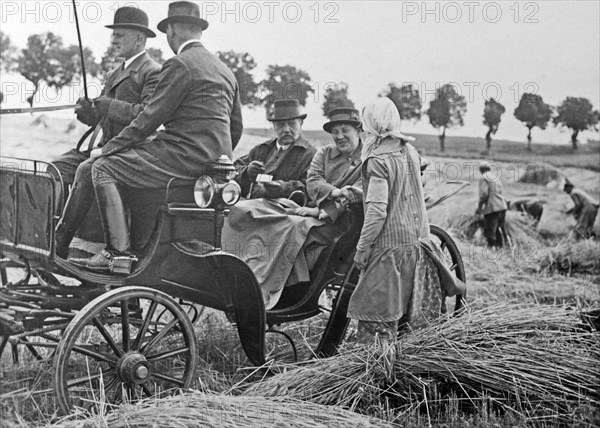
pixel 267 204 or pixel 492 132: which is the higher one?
pixel 492 132

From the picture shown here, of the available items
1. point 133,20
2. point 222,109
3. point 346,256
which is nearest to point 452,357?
point 346,256

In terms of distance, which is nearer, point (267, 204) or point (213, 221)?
point (213, 221)

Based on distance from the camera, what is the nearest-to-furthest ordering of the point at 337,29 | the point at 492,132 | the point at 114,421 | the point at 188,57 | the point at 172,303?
the point at 114,421
the point at 172,303
the point at 188,57
the point at 337,29
the point at 492,132

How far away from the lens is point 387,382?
4.37 metres

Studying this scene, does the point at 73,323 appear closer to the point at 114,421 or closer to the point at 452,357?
the point at 114,421

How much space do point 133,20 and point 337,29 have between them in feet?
4.38

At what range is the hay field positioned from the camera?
3785 mm

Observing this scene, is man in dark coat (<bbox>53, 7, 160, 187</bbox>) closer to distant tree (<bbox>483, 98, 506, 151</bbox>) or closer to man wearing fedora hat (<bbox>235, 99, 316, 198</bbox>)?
man wearing fedora hat (<bbox>235, 99, 316, 198</bbox>)

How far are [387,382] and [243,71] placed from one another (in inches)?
74.2

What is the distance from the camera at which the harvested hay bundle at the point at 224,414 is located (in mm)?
3570

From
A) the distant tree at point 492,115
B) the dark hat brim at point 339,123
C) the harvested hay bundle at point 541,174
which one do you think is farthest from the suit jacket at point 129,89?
the harvested hay bundle at point 541,174

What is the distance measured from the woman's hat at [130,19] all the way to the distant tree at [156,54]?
0.45 ft

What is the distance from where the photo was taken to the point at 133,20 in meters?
4.22

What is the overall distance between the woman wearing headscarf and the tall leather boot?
5.03 ft
